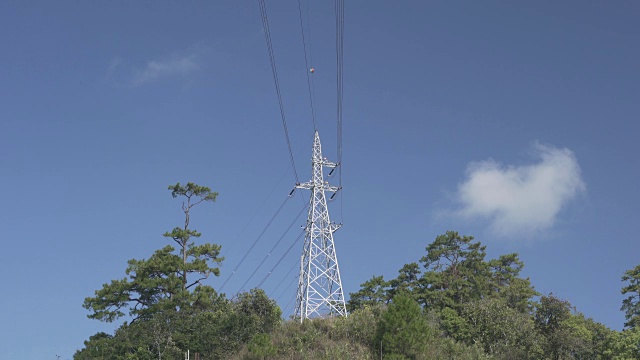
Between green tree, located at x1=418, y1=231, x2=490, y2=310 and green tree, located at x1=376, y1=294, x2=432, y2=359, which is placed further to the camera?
green tree, located at x1=418, y1=231, x2=490, y2=310

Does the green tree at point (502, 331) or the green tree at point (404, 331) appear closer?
the green tree at point (404, 331)

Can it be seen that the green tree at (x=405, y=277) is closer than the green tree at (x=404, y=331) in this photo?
No

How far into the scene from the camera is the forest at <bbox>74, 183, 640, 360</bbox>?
37.5m

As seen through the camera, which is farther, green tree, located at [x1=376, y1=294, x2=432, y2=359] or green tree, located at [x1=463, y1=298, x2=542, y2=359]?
green tree, located at [x1=463, y1=298, x2=542, y2=359]

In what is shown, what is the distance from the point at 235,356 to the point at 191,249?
13.3m

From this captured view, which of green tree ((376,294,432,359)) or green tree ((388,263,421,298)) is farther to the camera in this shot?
green tree ((388,263,421,298))

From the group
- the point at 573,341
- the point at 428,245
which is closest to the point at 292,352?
the point at 573,341

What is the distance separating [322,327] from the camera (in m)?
42.2

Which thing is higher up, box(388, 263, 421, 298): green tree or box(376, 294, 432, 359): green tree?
box(388, 263, 421, 298): green tree

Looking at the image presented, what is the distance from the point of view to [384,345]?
120ft

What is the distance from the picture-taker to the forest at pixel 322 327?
37.5 metres

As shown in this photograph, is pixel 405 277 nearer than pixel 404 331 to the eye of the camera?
No

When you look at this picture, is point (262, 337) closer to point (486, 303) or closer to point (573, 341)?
point (486, 303)

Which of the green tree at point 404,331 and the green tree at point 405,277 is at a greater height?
the green tree at point 405,277
